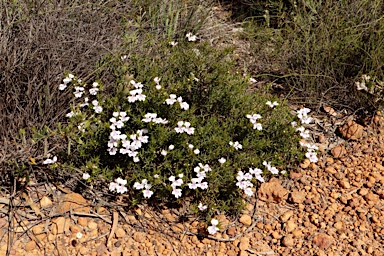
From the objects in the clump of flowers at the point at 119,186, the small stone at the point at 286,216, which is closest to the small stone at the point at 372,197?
the small stone at the point at 286,216

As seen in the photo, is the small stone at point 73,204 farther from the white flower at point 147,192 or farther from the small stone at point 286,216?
the small stone at point 286,216

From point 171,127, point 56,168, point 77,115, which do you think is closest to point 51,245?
point 56,168

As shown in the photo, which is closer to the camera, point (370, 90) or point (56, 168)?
point (56, 168)

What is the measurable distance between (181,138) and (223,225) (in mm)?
638

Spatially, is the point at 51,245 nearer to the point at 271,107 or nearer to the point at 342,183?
the point at 271,107

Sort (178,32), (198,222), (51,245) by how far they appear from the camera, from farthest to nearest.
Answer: (178,32)
(198,222)
(51,245)

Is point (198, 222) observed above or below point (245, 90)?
below

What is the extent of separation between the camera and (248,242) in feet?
10.4

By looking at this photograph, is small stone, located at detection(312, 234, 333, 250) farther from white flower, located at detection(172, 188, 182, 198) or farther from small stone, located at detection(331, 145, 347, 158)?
white flower, located at detection(172, 188, 182, 198)

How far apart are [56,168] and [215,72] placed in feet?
4.57

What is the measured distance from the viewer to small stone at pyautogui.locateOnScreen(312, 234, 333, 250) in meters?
3.12

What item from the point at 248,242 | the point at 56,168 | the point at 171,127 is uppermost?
the point at 171,127

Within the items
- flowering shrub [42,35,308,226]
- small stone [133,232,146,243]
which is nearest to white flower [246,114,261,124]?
flowering shrub [42,35,308,226]

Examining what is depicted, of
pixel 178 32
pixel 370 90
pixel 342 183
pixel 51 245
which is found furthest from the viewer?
pixel 178 32
